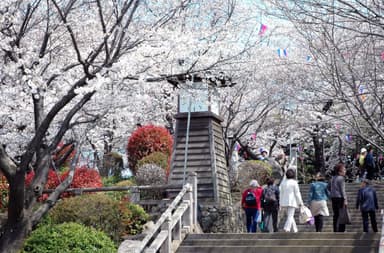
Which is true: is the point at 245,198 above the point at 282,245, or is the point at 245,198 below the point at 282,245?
above

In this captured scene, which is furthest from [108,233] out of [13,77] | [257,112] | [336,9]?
[257,112]

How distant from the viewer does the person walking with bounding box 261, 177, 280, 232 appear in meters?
14.0

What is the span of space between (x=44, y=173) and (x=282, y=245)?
4.81 metres

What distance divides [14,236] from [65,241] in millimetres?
1353

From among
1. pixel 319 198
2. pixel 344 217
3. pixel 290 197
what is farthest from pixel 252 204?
pixel 344 217

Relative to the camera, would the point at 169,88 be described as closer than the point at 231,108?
Yes

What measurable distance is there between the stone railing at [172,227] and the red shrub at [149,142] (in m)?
8.18

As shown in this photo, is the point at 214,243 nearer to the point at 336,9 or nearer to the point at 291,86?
the point at 336,9

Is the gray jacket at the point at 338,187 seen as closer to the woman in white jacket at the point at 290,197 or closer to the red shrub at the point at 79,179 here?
the woman in white jacket at the point at 290,197

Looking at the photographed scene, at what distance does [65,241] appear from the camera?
11398 millimetres

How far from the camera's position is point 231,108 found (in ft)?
74.9

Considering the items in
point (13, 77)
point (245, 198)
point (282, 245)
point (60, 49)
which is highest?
point (60, 49)

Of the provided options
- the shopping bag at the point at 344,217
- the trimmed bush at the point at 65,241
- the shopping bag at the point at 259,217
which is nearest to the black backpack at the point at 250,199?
the shopping bag at the point at 259,217

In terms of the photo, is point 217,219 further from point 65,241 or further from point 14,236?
point 14,236
